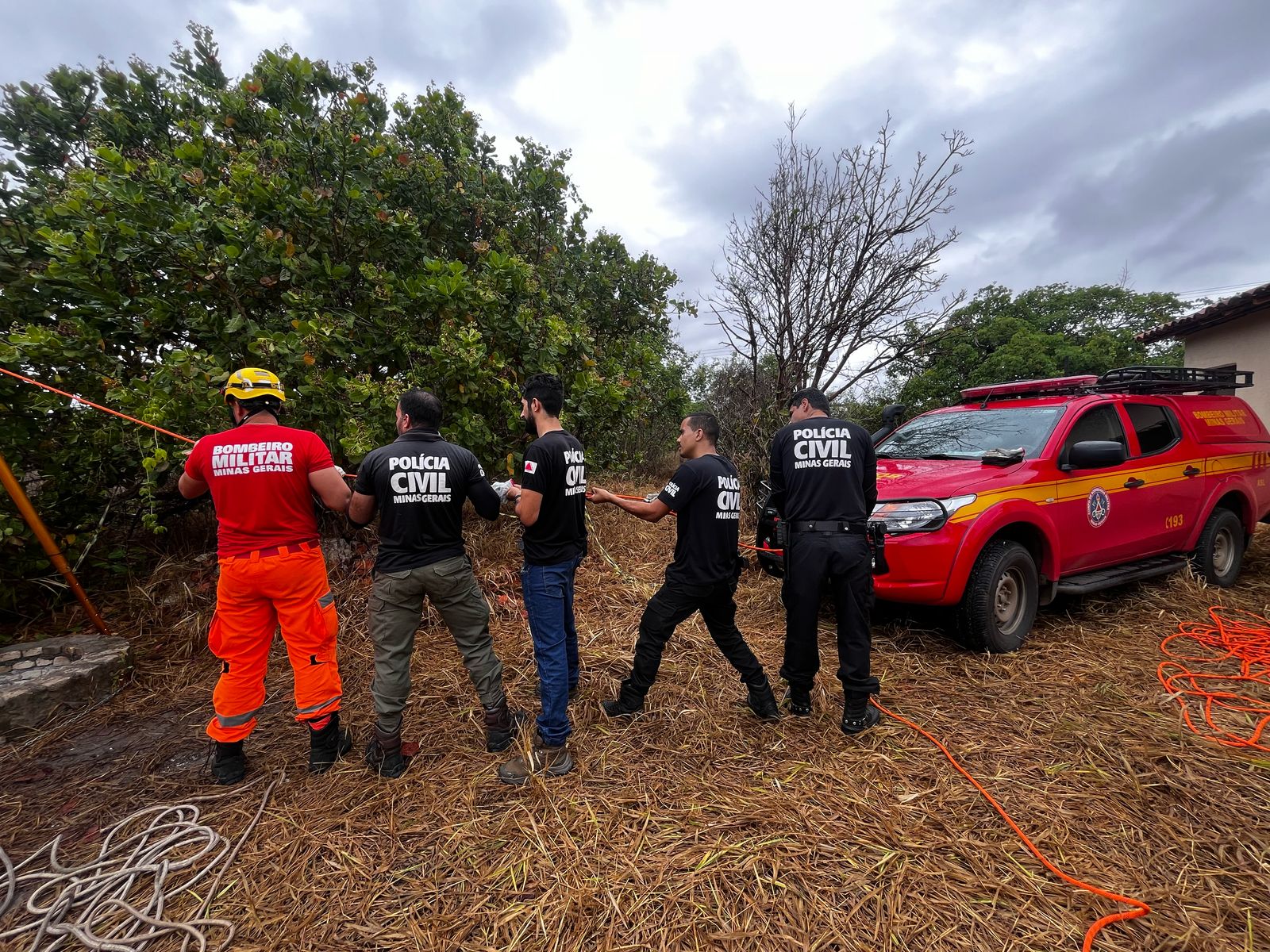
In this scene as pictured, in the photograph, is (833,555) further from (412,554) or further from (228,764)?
(228,764)

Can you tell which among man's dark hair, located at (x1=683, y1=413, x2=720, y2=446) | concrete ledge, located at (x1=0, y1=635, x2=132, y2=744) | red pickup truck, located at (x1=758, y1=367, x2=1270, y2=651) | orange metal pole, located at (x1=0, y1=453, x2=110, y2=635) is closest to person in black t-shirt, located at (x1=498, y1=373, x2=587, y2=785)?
man's dark hair, located at (x1=683, y1=413, x2=720, y2=446)

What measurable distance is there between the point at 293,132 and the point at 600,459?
4085 mm

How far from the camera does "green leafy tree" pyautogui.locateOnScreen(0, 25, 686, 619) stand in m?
3.73

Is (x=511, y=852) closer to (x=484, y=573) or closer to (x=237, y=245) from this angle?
(x=484, y=573)

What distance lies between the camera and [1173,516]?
4684mm

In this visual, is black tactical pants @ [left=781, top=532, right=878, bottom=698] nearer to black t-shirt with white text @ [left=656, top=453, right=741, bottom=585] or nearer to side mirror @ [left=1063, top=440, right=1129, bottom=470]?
black t-shirt with white text @ [left=656, top=453, right=741, bottom=585]

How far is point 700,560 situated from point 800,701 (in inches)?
42.1

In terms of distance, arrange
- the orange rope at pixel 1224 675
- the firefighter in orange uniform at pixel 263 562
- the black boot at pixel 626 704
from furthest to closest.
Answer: the black boot at pixel 626 704 → the orange rope at pixel 1224 675 → the firefighter in orange uniform at pixel 263 562

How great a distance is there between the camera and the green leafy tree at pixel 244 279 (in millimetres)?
3734

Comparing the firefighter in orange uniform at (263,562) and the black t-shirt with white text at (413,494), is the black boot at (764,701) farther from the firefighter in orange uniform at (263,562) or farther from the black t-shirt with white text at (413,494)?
the firefighter in orange uniform at (263,562)

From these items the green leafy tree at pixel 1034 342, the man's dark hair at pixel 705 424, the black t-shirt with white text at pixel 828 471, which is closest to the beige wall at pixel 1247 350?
the green leafy tree at pixel 1034 342

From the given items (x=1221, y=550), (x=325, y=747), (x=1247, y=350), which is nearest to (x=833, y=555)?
(x=325, y=747)

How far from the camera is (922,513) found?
356 centimetres

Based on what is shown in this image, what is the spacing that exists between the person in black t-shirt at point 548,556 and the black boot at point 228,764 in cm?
134
